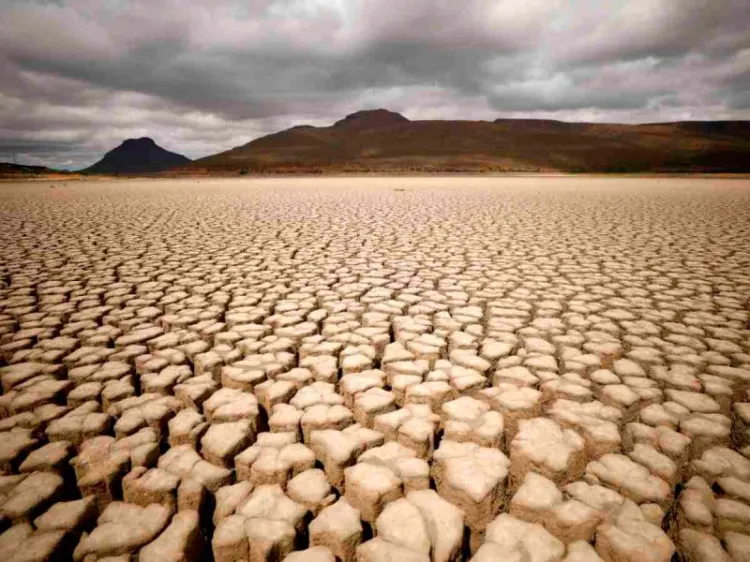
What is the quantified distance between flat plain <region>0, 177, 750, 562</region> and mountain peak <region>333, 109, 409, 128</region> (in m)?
104

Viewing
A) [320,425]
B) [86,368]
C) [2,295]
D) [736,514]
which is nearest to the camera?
[736,514]

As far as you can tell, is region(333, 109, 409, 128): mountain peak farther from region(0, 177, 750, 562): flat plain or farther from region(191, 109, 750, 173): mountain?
region(0, 177, 750, 562): flat plain

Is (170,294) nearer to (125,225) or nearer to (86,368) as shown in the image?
(86,368)

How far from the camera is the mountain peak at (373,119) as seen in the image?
10125 centimetres

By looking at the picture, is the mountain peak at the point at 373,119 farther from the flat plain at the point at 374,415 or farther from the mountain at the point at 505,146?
the flat plain at the point at 374,415

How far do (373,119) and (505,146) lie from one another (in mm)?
48485

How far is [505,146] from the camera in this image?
67.2 meters

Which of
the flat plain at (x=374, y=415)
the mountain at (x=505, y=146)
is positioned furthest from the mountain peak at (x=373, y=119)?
the flat plain at (x=374, y=415)

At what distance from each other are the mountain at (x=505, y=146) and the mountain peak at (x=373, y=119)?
13.4 m

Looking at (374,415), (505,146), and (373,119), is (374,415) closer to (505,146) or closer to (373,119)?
(505,146)

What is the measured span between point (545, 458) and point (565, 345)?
885 millimetres

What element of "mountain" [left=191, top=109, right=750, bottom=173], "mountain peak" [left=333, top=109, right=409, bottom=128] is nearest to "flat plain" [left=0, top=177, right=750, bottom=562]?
"mountain" [left=191, top=109, right=750, bottom=173]

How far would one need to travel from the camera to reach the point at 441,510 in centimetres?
99

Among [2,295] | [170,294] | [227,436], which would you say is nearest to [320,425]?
[227,436]
